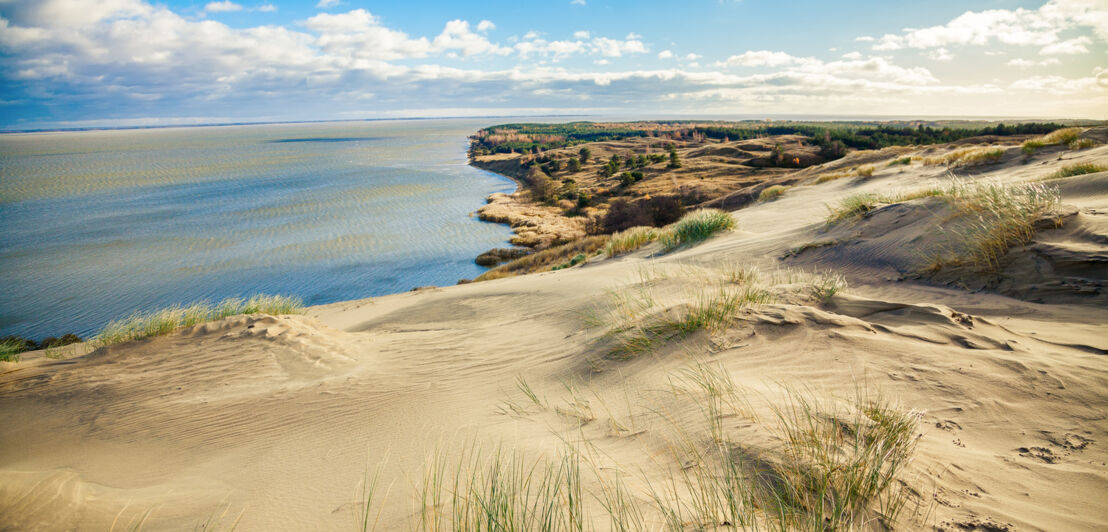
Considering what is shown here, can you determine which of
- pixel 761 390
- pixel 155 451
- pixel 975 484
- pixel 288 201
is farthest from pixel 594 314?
pixel 288 201

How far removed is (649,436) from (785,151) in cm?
5031

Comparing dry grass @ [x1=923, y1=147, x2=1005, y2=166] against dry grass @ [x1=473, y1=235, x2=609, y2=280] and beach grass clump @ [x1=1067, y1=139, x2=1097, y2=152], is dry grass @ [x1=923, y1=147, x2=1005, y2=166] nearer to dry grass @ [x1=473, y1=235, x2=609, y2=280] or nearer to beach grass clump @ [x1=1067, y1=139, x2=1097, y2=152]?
beach grass clump @ [x1=1067, y1=139, x2=1097, y2=152]

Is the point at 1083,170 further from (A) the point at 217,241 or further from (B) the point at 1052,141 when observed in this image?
(A) the point at 217,241

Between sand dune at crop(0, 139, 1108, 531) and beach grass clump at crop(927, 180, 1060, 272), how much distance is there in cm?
19

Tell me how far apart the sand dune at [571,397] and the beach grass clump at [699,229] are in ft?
16.7

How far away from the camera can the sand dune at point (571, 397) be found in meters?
2.36

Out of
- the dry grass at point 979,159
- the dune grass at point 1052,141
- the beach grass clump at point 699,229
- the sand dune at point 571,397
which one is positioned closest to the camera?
the sand dune at point 571,397

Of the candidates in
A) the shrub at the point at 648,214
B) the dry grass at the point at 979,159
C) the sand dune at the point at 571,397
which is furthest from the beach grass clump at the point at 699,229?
the dry grass at the point at 979,159

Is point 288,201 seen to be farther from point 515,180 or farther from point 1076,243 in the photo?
point 1076,243

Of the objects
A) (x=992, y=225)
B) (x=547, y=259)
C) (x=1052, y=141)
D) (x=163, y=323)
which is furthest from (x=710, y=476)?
(x=1052, y=141)

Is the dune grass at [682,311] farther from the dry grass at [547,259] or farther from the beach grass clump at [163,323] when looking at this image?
the dry grass at [547,259]

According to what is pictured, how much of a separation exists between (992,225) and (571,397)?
5.31 m

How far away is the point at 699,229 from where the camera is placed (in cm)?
1175

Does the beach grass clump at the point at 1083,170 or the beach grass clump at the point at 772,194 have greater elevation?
the beach grass clump at the point at 1083,170
